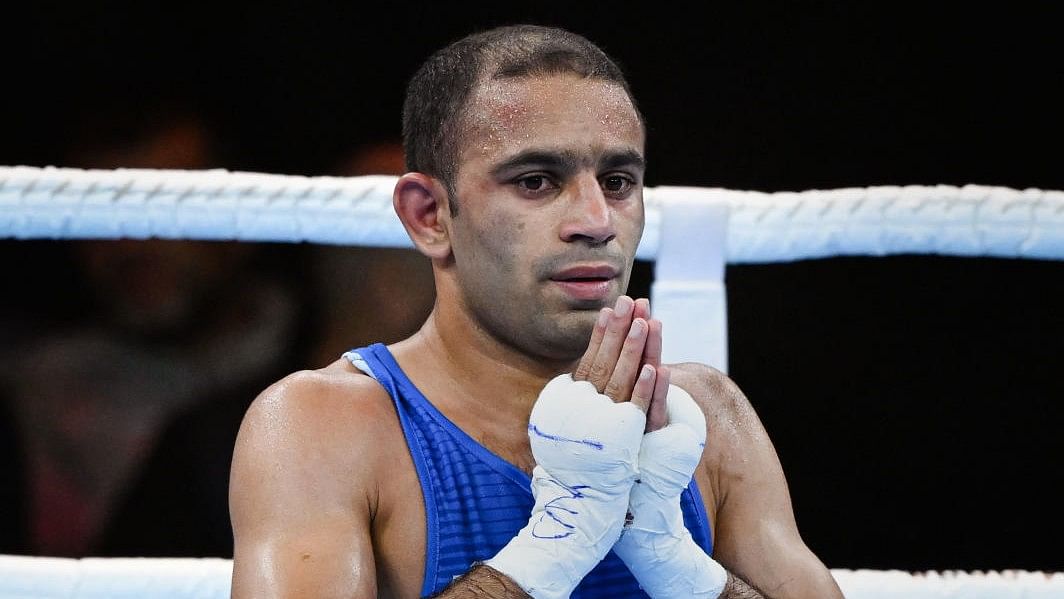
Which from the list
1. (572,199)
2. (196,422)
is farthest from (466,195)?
(196,422)

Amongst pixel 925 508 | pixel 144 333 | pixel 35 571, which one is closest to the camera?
pixel 35 571

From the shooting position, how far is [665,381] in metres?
1.27

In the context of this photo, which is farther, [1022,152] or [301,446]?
[1022,152]

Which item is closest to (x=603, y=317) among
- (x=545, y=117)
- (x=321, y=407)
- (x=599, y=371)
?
(x=599, y=371)

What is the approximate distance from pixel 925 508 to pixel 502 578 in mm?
1631

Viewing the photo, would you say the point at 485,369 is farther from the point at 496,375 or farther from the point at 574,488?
the point at 574,488

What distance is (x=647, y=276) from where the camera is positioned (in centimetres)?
284

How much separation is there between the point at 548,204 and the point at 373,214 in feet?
1.59

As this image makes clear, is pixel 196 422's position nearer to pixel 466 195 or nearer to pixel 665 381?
pixel 466 195

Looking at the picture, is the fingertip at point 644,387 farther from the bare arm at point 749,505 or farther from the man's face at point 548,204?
the bare arm at point 749,505

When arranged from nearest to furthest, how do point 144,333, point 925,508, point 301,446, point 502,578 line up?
point 502,578 → point 301,446 → point 925,508 → point 144,333

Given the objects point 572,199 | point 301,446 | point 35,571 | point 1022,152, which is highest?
point 1022,152

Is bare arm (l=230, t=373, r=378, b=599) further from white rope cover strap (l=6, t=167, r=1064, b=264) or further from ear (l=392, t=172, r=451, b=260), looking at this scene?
white rope cover strap (l=6, t=167, r=1064, b=264)

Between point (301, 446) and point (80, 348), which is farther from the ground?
point (80, 348)
